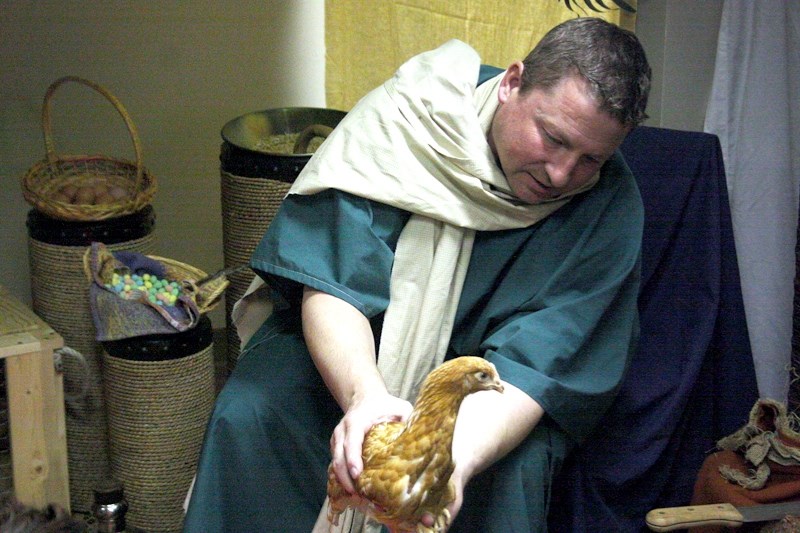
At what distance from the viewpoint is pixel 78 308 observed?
2.06 metres

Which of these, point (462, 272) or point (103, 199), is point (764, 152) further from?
point (103, 199)

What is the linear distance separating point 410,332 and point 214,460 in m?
0.34

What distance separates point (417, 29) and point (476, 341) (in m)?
1.28

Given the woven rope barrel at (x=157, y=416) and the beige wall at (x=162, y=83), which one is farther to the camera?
the beige wall at (x=162, y=83)

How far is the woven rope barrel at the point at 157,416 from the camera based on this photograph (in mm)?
1949

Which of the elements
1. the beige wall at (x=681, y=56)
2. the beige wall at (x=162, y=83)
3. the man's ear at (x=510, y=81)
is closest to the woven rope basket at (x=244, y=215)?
the beige wall at (x=162, y=83)

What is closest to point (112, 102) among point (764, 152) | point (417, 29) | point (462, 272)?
point (417, 29)

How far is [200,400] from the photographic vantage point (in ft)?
6.66

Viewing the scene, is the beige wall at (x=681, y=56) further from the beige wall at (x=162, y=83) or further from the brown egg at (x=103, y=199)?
the brown egg at (x=103, y=199)

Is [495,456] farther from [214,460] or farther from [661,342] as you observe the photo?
[661,342]

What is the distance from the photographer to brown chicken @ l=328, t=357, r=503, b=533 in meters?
0.98

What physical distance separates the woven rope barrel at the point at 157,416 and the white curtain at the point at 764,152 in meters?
1.19

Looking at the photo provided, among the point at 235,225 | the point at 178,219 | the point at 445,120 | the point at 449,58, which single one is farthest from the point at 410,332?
the point at 178,219

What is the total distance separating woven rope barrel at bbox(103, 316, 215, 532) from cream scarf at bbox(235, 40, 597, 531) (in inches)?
26.8
